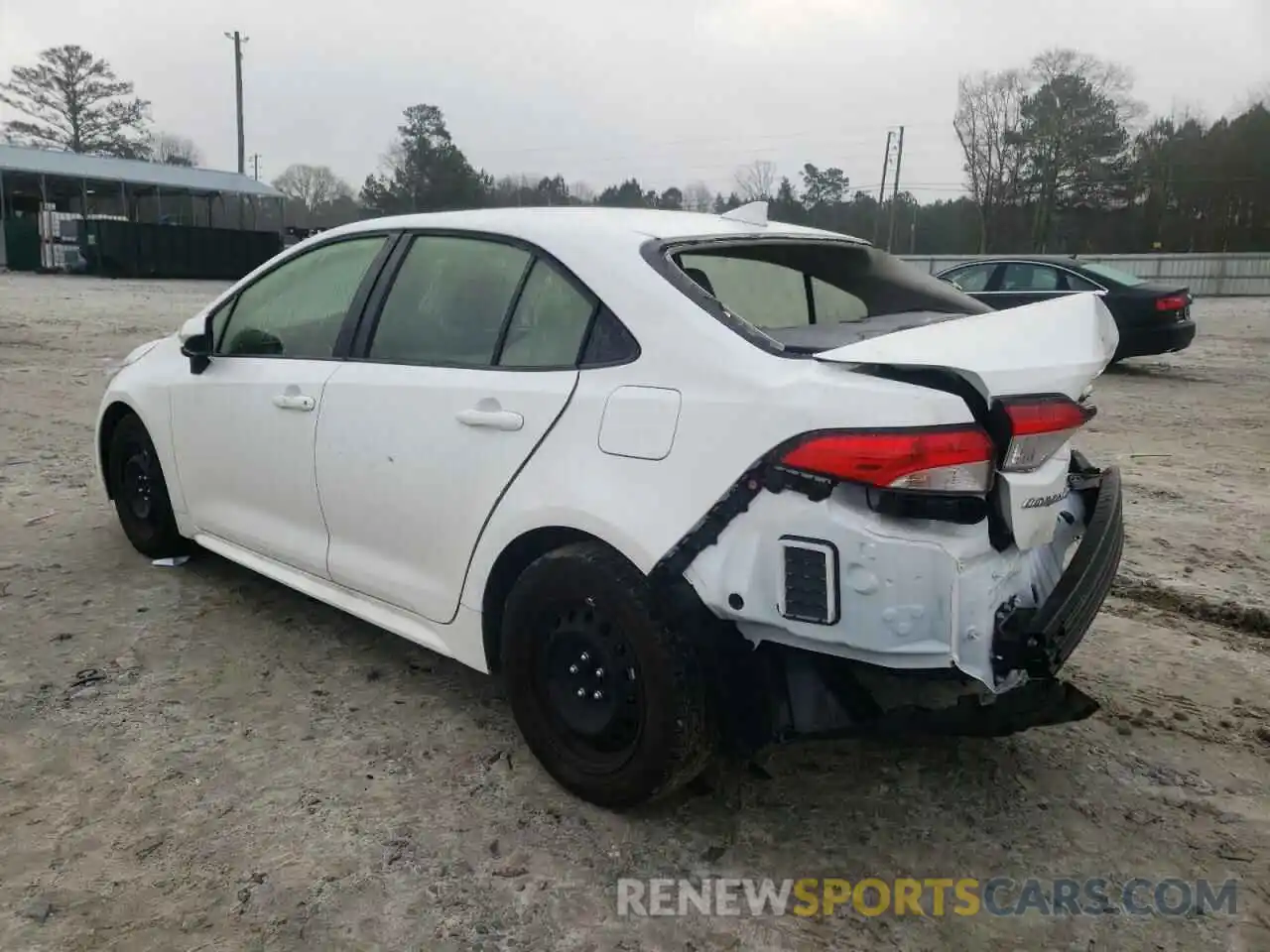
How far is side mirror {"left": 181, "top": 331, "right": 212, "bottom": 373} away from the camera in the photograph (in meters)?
3.88

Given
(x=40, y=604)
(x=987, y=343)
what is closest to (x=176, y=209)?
(x=40, y=604)

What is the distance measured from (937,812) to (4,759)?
2.71 metres

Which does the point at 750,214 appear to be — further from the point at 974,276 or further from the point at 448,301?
the point at 974,276

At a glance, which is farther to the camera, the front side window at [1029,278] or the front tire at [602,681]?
the front side window at [1029,278]

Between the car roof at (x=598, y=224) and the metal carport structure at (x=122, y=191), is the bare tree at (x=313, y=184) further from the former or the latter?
the car roof at (x=598, y=224)

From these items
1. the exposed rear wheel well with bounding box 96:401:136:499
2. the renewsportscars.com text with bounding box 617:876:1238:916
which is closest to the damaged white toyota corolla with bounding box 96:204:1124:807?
the renewsportscars.com text with bounding box 617:876:1238:916

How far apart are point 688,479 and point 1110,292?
462 inches

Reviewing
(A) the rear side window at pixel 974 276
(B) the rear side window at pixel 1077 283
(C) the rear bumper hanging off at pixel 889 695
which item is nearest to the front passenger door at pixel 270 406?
(C) the rear bumper hanging off at pixel 889 695

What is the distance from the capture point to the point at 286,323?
3699mm

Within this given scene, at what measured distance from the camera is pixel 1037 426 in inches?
86.3

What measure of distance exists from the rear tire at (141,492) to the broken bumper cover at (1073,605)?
11.8 feet

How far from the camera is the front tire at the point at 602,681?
2348mm

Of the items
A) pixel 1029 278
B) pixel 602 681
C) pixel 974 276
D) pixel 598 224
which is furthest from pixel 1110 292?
pixel 602 681

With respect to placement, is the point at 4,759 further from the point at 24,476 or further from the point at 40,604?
the point at 24,476
